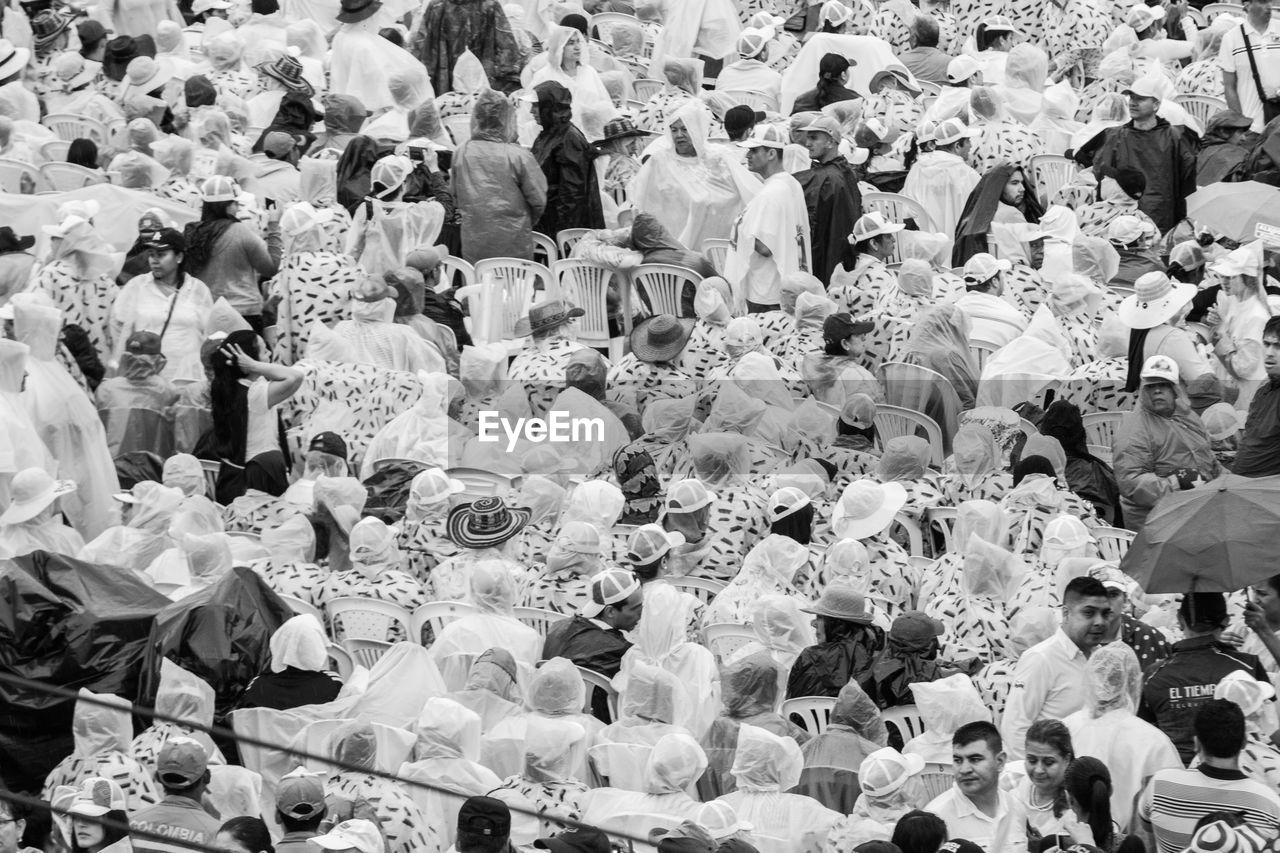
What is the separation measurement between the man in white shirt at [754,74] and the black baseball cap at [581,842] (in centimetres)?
1025

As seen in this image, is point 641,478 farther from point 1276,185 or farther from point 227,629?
point 1276,185

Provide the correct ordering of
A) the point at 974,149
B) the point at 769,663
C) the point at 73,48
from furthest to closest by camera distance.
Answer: the point at 73,48 → the point at 974,149 → the point at 769,663

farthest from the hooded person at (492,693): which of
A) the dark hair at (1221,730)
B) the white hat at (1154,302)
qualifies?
the white hat at (1154,302)

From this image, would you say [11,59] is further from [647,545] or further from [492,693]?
[492,693]

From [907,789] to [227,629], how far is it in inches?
126

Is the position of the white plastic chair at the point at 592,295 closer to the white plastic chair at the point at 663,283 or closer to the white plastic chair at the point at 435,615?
the white plastic chair at the point at 663,283

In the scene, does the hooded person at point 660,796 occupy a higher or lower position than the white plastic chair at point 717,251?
higher

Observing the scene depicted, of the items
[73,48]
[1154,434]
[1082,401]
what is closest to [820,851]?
[1154,434]

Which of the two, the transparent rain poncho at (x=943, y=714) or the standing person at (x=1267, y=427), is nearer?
the transparent rain poncho at (x=943, y=714)

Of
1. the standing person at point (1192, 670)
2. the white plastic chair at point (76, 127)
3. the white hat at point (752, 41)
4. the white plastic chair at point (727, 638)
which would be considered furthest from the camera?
the white hat at point (752, 41)

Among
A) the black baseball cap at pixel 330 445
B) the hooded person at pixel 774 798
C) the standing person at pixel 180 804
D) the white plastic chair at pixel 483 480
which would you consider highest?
the hooded person at pixel 774 798

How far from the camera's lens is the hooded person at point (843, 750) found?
36.6 feet

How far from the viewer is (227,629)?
41.0 ft

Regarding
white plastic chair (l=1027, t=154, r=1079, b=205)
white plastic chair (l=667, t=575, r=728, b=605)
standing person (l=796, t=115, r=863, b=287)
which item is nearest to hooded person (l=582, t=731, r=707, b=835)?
white plastic chair (l=667, t=575, r=728, b=605)
